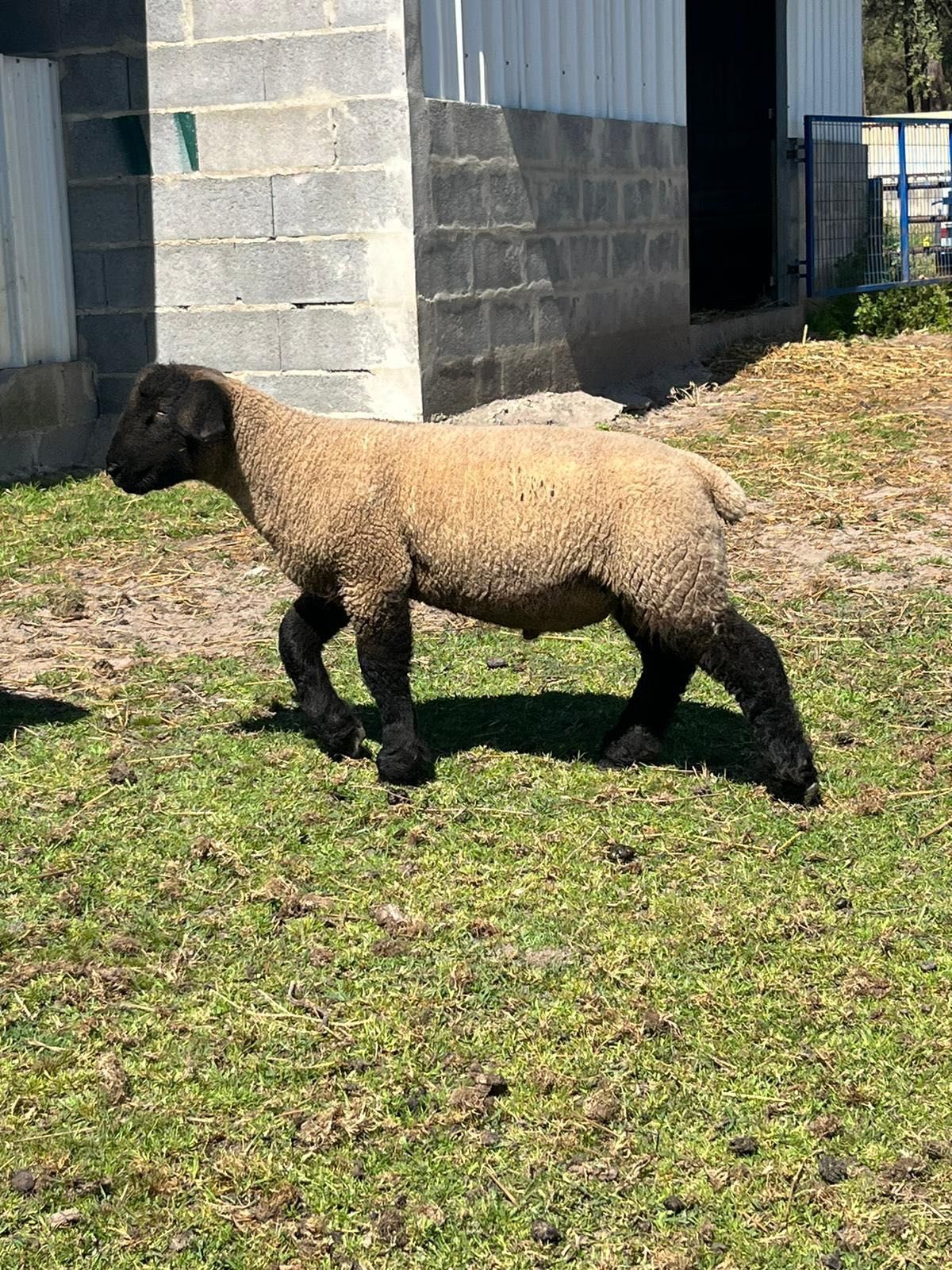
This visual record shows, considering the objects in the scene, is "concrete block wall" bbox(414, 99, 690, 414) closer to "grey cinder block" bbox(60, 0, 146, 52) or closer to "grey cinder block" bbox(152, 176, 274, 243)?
"grey cinder block" bbox(152, 176, 274, 243)

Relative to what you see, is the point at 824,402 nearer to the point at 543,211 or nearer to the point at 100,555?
the point at 543,211

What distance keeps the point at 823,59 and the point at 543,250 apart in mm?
7990

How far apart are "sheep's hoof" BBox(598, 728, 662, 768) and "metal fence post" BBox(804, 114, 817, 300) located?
40.4 ft

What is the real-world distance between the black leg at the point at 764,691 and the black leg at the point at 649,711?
34 centimetres

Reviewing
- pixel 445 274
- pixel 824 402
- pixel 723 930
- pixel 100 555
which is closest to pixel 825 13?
pixel 824 402

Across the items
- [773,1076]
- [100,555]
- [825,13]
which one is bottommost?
[773,1076]

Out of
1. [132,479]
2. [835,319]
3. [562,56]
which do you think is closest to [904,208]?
[835,319]

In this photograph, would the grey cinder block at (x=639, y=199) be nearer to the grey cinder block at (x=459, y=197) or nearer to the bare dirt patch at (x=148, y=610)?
the grey cinder block at (x=459, y=197)

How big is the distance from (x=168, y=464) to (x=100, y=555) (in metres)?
3.71

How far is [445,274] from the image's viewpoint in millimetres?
11172

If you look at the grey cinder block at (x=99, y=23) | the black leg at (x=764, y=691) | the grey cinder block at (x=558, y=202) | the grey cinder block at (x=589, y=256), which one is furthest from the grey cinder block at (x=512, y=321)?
the black leg at (x=764, y=691)

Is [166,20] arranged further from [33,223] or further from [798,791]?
[798,791]

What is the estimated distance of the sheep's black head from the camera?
20.0 ft

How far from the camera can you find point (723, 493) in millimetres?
5852
